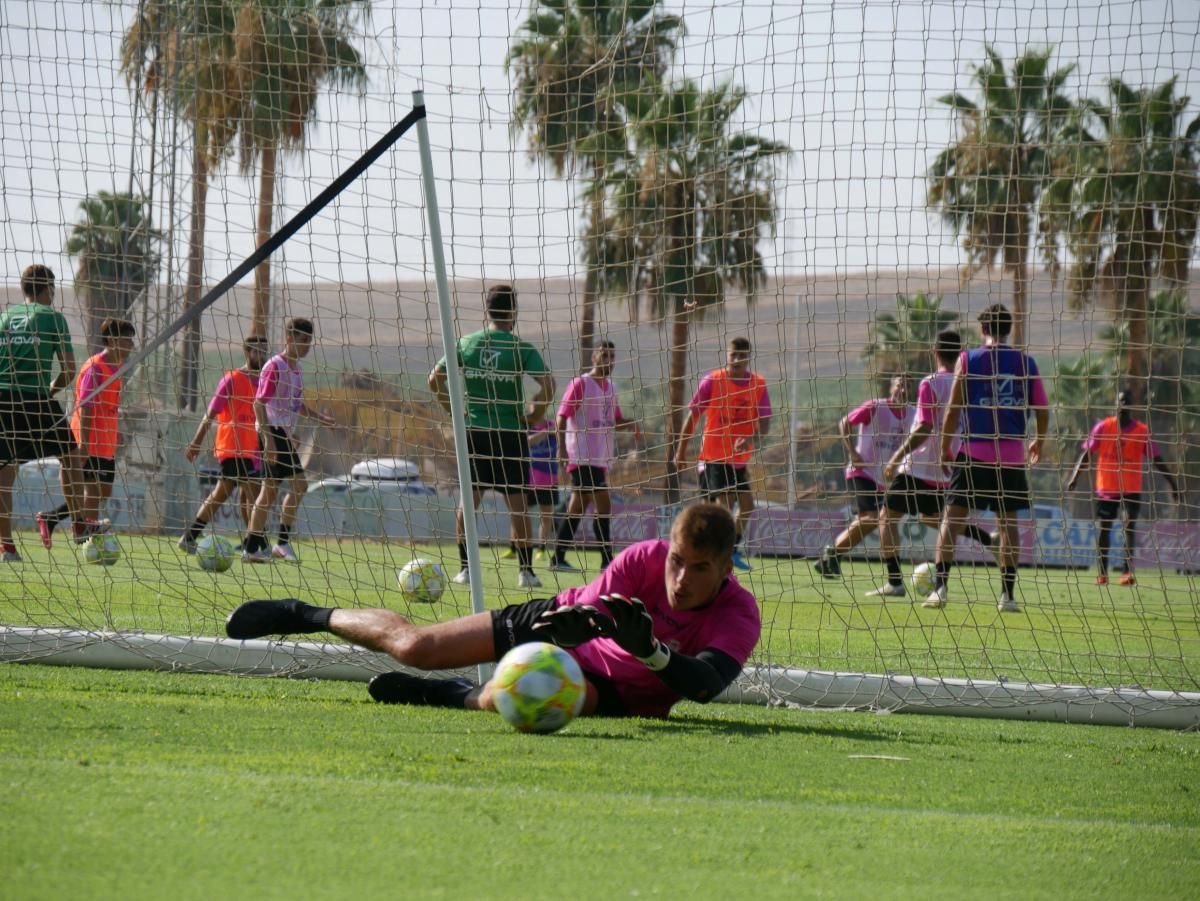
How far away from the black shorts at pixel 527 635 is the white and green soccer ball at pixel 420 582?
101 inches

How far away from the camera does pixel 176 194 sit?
24.6 feet

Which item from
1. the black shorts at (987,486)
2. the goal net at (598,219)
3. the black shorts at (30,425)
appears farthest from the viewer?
the black shorts at (987,486)

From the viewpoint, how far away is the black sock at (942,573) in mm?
9039

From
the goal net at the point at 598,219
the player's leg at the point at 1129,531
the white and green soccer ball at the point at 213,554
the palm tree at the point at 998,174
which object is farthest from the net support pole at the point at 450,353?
the white and green soccer ball at the point at 213,554

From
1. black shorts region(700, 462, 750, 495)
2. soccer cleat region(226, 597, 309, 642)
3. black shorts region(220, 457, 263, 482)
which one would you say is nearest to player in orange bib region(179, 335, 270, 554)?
black shorts region(220, 457, 263, 482)

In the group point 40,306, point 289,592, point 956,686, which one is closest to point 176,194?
point 40,306

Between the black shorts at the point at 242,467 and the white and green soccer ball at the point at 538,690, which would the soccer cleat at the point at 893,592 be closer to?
the black shorts at the point at 242,467

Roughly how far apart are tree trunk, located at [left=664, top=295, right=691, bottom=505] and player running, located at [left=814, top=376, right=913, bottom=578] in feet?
3.56

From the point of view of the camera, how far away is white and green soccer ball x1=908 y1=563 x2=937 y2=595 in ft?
32.2

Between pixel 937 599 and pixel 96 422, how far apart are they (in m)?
6.40

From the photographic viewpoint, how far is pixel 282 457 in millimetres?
10352

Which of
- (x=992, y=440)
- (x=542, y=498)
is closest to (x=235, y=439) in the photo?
(x=542, y=498)

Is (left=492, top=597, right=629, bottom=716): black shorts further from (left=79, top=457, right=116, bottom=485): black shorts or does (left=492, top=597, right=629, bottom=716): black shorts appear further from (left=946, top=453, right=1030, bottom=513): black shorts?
(left=79, top=457, right=116, bottom=485): black shorts

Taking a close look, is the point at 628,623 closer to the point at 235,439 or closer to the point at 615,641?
the point at 615,641
